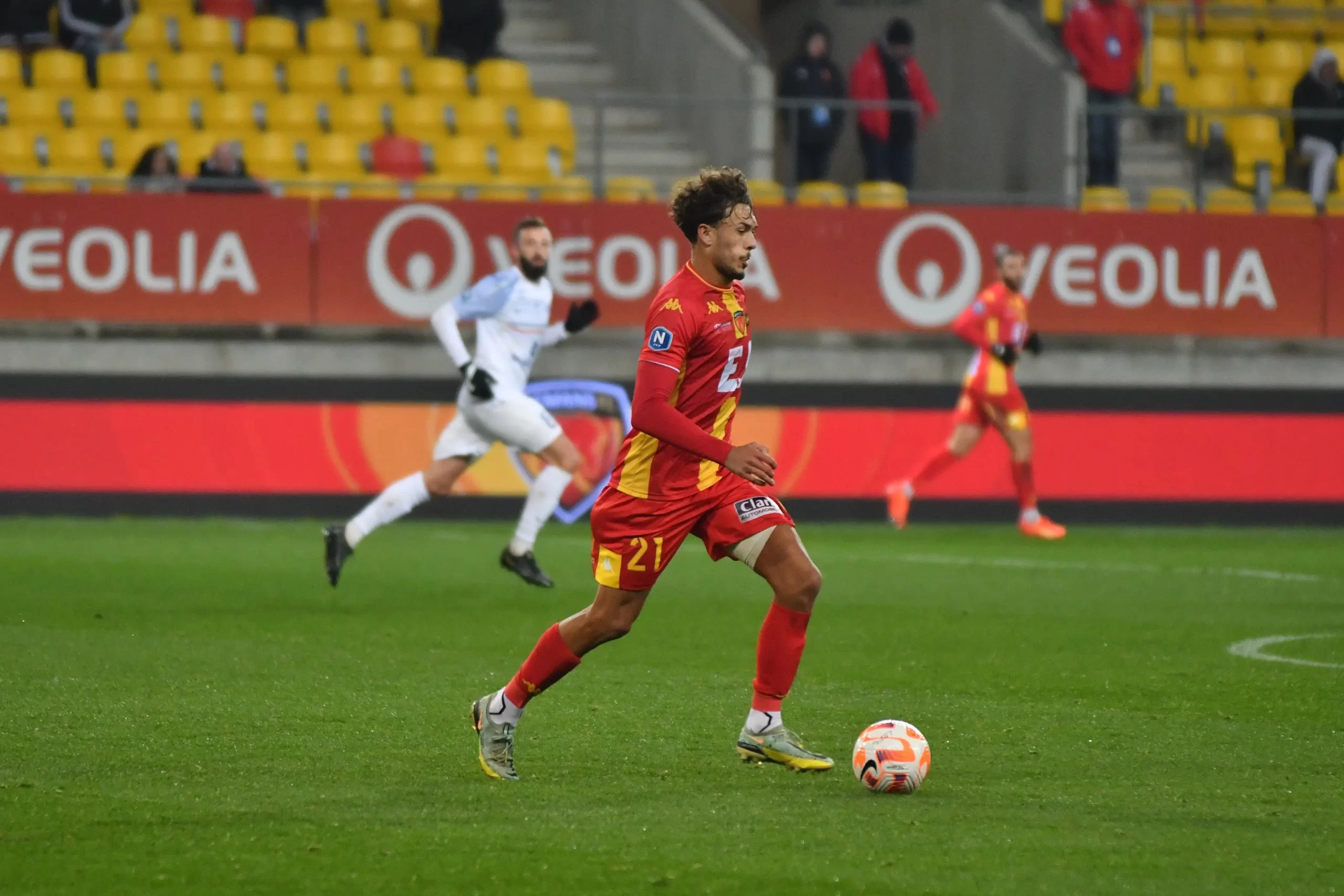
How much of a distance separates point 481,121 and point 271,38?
88.7 inches

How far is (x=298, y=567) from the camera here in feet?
41.5

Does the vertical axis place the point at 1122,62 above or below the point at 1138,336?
above

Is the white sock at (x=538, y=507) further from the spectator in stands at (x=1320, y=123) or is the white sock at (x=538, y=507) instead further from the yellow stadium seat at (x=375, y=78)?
the spectator in stands at (x=1320, y=123)

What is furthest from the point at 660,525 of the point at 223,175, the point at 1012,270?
the point at 223,175

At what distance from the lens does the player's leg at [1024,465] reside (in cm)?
1509

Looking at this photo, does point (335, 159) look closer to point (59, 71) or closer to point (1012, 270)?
point (59, 71)

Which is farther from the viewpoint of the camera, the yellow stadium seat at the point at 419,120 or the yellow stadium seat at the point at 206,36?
the yellow stadium seat at the point at 206,36

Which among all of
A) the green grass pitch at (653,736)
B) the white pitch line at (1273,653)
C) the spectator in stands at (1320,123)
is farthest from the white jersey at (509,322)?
the spectator in stands at (1320,123)

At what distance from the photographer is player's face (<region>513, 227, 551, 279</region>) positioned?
38.2 ft

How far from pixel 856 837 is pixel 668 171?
Answer: 14.1 meters

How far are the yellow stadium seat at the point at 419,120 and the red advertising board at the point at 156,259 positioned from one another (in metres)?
2.29

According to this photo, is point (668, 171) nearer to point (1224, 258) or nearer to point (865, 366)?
point (865, 366)

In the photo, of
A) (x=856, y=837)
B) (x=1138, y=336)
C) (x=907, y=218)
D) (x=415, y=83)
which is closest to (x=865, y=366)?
(x=907, y=218)

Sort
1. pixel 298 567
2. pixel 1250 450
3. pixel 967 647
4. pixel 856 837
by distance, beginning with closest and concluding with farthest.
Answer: pixel 856 837, pixel 967 647, pixel 298 567, pixel 1250 450
